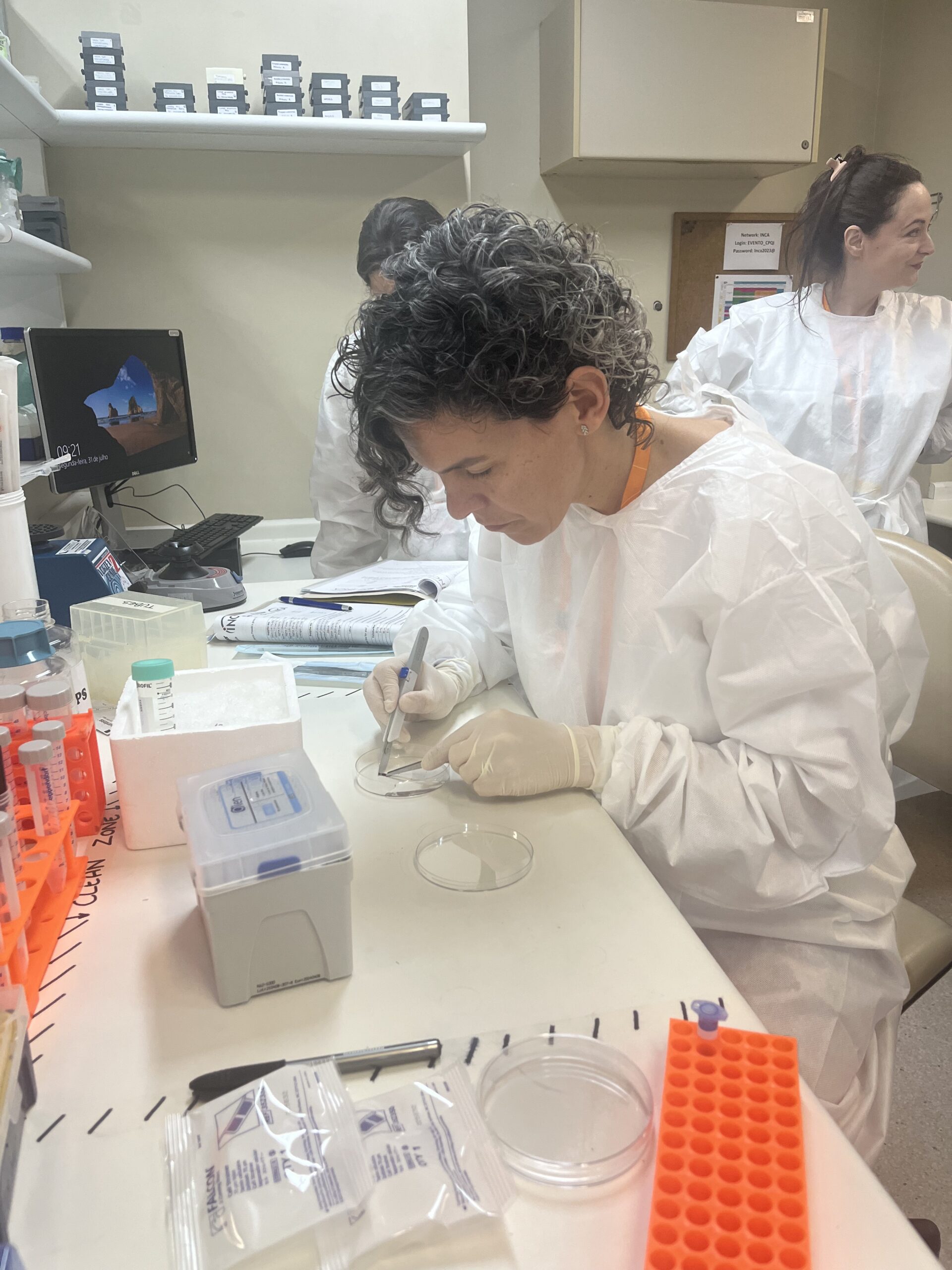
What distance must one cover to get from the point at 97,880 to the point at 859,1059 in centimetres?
79

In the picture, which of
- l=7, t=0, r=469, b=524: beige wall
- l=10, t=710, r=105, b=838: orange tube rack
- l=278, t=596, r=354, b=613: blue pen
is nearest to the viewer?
l=10, t=710, r=105, b=838: orange tube rack

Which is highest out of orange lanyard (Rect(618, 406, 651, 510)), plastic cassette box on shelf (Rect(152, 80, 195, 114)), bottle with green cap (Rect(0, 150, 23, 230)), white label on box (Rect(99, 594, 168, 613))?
plastic cassette box on shelf (Rect(152, 80, 195, 114))

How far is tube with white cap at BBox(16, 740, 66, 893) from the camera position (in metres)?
0.69

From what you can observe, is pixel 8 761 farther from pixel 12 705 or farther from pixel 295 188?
pixel 295 188

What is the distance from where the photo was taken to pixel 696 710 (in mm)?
923

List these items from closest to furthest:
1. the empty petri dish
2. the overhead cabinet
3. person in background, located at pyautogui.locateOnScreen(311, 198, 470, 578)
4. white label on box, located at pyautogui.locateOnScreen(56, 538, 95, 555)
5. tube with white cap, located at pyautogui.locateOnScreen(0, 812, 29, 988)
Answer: tube with white cap, located at pyautogui.locateOnScreen(0, 812, 29, 988)
the empty petri dish
white label on box, located at pyautogui.locateOnScreen(56, 538, 95, 555)
person in background, located at pyautogui.locateOnScreen(311, 198, 470, 578)
the overhead cabinet

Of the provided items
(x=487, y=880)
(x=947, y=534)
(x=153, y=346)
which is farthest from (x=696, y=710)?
(x=947, y=534)

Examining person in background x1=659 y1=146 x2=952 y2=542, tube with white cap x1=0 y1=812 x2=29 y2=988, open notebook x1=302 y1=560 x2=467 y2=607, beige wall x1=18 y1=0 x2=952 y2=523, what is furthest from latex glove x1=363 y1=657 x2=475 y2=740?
beige wall x1=18 y1=0 x2=952 y2=523

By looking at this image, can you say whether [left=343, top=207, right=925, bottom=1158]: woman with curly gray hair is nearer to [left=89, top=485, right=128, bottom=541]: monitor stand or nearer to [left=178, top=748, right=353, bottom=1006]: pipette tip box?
[left=178, top=748, right=353, bottom=1006]: pipette tip box

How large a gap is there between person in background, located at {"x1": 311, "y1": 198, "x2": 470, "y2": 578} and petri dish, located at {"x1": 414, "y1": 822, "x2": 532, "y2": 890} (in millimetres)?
1252

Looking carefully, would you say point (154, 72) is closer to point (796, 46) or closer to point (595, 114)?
point (595, 114)

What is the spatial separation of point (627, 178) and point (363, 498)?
4.91 feet

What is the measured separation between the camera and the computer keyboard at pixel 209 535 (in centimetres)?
187

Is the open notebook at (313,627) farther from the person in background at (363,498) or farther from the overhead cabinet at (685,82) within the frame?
the overhead cabinet at (685,82)
